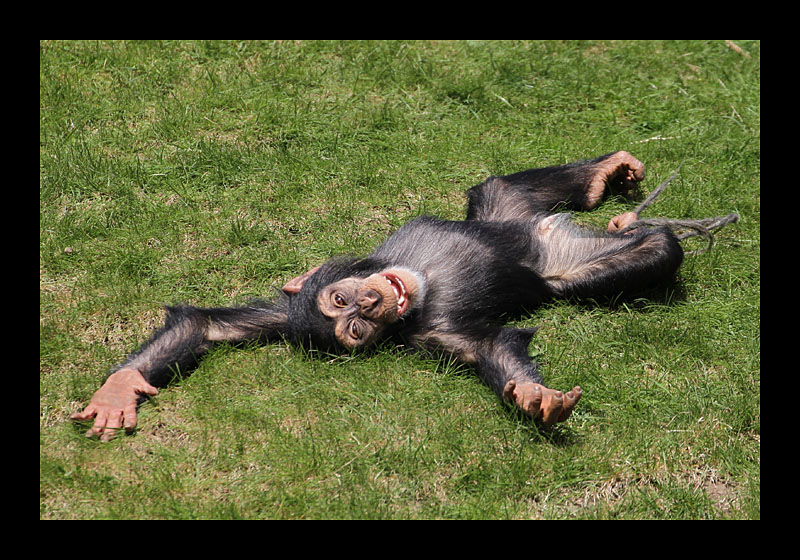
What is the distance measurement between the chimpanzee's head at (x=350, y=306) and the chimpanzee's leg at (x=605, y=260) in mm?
1060

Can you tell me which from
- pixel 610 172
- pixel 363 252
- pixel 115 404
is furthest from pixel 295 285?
pixel 610 172

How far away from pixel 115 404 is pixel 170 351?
0.49 metres

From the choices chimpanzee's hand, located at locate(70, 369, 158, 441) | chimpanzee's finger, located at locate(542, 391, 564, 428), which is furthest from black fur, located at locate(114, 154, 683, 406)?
chimpanzee's finger, located at locate(542, 391, 564, 428)

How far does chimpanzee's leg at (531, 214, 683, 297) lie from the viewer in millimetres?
5586

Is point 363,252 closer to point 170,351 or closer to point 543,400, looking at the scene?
point 170,351

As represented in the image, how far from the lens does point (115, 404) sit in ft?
15.3

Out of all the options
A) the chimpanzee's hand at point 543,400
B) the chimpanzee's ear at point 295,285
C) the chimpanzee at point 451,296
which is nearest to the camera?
the chimpanzee's hand at point 543,400

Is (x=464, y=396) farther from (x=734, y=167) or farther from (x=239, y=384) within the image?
(x=734, y=167)

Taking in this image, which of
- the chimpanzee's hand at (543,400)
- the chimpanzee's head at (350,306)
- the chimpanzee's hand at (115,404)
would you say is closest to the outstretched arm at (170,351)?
the chimpanzee's hand at (115,404)

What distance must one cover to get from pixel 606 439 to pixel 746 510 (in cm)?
77

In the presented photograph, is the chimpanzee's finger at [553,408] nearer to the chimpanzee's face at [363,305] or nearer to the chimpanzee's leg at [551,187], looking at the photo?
the chimpanzee's face at [363,305]

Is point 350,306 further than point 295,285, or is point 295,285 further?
point 295,285

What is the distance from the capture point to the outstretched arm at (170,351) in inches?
182
